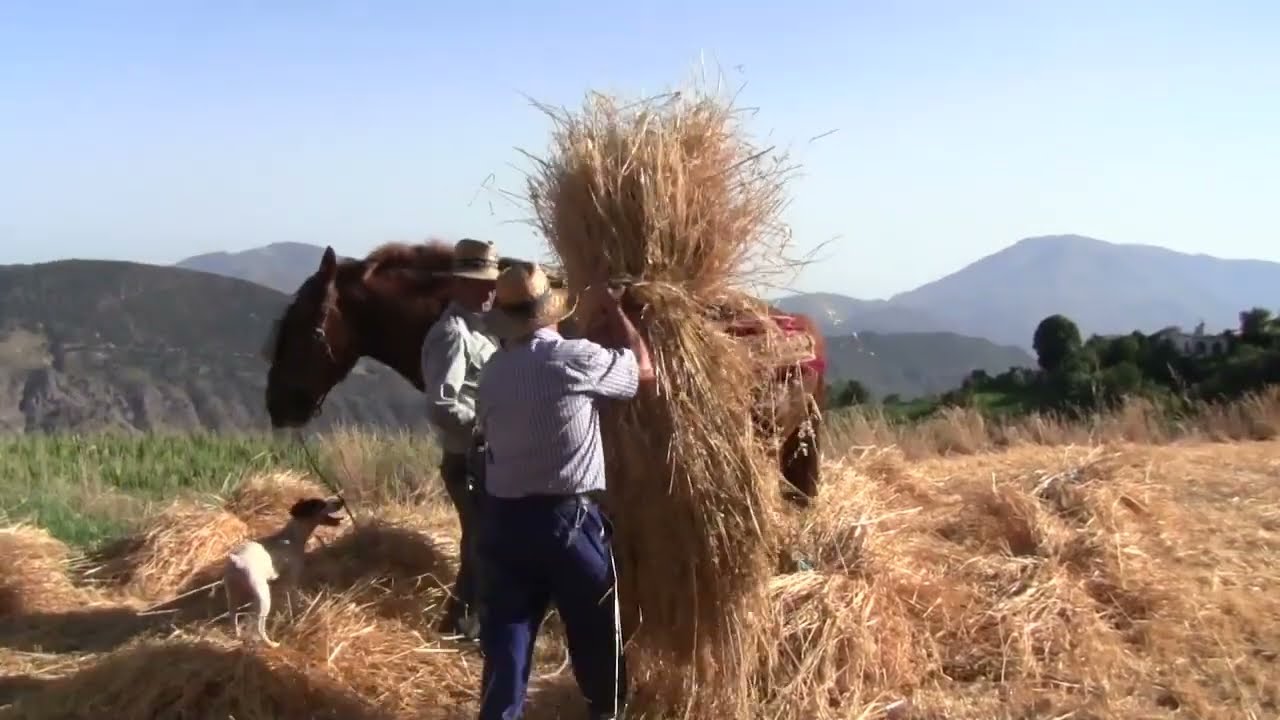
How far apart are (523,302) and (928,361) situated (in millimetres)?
19858

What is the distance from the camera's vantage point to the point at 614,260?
13.6ft

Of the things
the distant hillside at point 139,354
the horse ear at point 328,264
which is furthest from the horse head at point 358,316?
the distant hillside at point 139,354

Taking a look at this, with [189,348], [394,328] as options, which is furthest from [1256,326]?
[189,348]

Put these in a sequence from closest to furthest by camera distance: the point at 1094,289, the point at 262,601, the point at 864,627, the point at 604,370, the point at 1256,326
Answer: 1. the point at 604,370
2. the point at 864,627
3. the point at 262,601
4. the point at 1256,326
5. the point at 1094,289

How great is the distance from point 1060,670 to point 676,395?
212 cm

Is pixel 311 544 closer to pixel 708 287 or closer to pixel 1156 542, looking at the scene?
pixel 708 287

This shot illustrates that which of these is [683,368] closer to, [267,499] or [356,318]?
[356,318]

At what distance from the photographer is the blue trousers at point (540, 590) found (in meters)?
3.80

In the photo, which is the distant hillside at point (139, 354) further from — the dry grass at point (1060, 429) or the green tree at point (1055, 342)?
the green tree at point (1055, 342)

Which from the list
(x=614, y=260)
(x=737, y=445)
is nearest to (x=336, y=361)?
(x=614, y=260)

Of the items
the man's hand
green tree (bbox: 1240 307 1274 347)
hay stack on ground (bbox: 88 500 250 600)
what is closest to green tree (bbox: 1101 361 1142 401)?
green tree (bbox: 1240 307 1274 347)

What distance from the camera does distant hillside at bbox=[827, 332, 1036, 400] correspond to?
17.8 metres

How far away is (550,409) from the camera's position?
376 cm

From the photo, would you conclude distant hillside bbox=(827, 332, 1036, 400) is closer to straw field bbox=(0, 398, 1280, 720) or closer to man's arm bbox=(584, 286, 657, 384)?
straw field bbox=(0, 398, 1280, 720)
